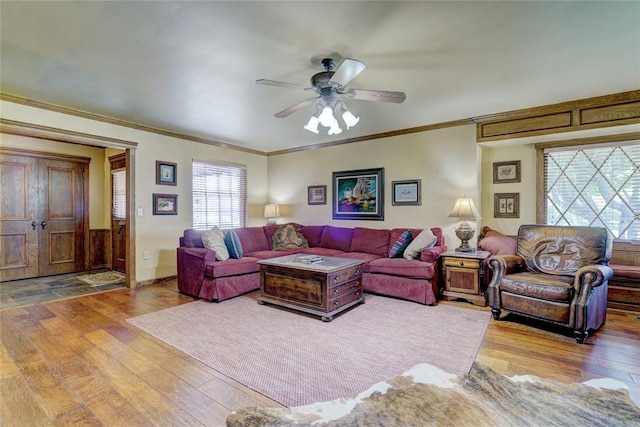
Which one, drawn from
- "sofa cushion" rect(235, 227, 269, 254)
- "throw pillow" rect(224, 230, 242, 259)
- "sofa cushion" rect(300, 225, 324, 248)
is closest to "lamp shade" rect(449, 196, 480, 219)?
"sofa cushion" rect(300, 225, 324, 248)

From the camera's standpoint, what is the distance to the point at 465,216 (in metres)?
3.88

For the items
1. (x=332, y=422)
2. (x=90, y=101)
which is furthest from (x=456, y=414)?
(x=90, y=101)

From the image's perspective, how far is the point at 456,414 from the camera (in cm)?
165

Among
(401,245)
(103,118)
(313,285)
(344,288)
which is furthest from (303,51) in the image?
(103,118)

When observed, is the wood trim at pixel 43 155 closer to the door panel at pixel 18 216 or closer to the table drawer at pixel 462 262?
the door panel at pixel 18 216

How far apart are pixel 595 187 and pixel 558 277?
174 centimetres

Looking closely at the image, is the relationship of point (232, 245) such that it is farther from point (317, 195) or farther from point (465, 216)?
point (465, 216)

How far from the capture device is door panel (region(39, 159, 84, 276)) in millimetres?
5098

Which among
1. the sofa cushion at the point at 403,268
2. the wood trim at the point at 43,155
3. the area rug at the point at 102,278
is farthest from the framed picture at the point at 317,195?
the wood trim at the point at 43,155

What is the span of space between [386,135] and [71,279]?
5504 mm

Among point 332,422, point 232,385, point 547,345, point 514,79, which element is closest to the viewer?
point 332,422

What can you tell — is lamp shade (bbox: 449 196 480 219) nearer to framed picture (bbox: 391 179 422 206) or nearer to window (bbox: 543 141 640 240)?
framed picture (bbox: 391 179 422 206)

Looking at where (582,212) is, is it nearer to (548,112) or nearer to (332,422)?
(548,112)

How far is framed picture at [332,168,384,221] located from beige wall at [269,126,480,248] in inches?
3.8
